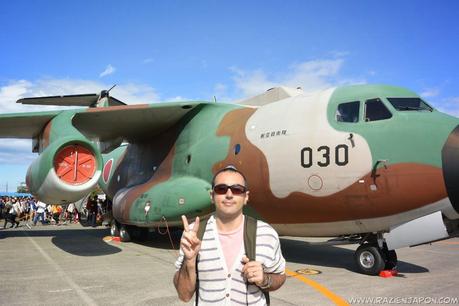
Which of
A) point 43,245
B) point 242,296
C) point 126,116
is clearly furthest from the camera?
point 43,245

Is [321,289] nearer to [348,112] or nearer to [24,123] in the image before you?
[348,112]

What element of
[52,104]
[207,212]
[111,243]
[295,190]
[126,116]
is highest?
[52,104]

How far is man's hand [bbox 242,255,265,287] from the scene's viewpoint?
2242 millimetres

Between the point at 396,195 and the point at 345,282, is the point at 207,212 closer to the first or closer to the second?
the point at 345,282

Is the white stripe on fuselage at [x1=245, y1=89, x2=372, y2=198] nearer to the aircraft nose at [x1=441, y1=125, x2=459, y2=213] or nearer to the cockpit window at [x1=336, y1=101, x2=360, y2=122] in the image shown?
the cockpit window at [x1=336, y1=101, x2=360, y2=122]

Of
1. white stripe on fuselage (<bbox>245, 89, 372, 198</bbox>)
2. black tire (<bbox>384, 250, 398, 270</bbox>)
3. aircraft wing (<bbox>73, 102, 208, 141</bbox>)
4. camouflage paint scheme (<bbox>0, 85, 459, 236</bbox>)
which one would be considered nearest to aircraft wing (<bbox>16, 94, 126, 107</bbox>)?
camouflage paint scheme (<bbox>0, 85, 459, 236</bbox>)

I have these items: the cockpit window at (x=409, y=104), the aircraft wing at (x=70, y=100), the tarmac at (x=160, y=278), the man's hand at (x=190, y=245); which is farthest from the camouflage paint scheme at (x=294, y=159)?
the man's hand at (x=190, y=245)

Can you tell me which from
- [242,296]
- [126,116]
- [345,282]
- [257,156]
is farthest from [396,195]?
[126,116]

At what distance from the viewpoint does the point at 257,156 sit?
8.63 metres

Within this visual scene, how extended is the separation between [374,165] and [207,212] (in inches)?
164

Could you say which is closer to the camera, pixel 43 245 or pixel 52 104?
pixel 43 245

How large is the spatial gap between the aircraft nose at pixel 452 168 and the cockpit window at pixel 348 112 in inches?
65.7

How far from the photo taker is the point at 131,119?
37.5 feet

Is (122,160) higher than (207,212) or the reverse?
higher
